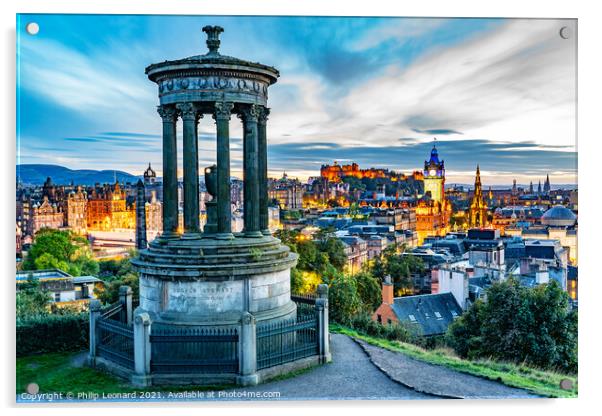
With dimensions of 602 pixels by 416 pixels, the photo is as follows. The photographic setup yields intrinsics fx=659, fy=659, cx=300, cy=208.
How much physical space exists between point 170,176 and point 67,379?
6.07 m

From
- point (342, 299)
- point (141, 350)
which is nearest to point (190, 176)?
point (141, 350)

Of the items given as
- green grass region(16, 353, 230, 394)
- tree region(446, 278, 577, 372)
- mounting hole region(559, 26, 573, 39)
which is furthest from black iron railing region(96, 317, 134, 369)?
tree region(446, 278, 577, 372)

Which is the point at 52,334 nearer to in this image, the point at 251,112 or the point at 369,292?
the point at 251,112

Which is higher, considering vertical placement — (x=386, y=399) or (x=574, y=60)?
(x=574, y=60)

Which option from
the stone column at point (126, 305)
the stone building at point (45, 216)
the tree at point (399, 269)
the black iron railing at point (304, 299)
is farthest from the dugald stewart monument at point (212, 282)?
the tree at point (399, 269)

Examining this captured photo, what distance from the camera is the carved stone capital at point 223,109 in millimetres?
17875

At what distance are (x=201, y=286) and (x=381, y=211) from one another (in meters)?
84.4

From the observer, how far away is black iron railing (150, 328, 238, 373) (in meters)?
16.1

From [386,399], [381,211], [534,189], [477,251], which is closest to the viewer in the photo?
[386,399]

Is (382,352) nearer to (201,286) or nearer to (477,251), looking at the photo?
(201,286)

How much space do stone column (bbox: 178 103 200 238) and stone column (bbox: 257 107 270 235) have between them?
7.06 feet

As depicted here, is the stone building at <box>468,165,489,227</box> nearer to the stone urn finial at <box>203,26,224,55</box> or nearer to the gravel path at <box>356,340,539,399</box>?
the gravel path at <box>356,340,539,399</box>

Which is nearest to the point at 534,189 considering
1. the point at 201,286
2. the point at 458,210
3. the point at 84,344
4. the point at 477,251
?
the point at 201,286

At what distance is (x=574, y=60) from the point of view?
17266mm
